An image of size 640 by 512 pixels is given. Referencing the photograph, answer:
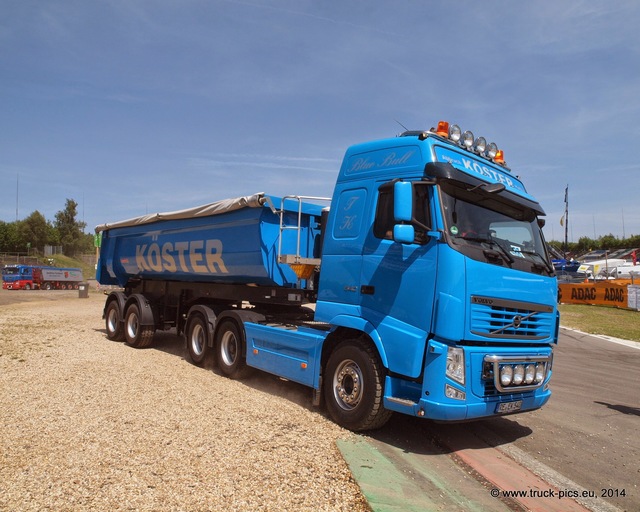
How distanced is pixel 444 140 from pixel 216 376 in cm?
528

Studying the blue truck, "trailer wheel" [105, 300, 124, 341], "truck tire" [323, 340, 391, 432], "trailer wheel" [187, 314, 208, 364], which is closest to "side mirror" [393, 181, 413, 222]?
the blue truck

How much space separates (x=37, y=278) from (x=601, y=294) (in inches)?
1911

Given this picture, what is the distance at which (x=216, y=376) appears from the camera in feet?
27.8

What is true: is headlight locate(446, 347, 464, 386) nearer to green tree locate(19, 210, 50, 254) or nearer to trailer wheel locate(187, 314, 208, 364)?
trailer wheel locate(187, 314, 208, 364)

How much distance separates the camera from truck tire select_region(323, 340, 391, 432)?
5.35 m

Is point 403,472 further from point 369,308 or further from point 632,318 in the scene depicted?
point 632,318

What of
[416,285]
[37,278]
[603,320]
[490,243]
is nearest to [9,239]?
[37,278]

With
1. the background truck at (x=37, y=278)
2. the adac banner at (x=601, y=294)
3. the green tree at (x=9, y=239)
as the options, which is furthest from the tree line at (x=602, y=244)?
the green tree at (x=9, y=239)

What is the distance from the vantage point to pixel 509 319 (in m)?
5.25

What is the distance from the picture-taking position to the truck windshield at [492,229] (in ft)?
16.9

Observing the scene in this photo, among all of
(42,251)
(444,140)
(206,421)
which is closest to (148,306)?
(206,421)

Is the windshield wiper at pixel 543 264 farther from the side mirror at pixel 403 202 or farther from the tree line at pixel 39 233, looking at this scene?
the tree line at pixel 39 233

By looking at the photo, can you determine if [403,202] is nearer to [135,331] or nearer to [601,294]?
[135,331]

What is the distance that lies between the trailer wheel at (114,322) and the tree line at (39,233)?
2746 inches
